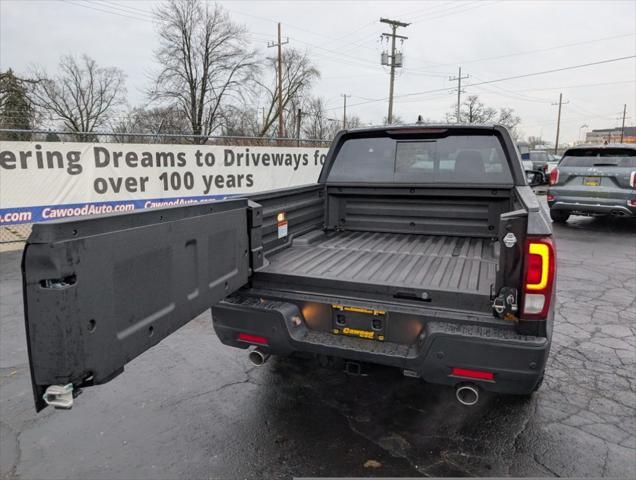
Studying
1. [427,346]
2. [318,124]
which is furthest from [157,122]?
[427,346]

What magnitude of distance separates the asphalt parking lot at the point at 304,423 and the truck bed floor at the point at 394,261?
736 millimetres

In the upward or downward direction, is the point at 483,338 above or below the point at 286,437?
above

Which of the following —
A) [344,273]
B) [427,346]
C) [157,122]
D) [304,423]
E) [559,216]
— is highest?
[157,122]

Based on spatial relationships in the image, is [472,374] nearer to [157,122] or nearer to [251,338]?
[251,338]

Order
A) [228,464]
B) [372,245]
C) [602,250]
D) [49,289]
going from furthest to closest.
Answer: [602,250] → [372,245] → [228,464] → [49,289]

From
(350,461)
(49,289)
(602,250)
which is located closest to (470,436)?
(350,461)

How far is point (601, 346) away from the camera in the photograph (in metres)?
4.20

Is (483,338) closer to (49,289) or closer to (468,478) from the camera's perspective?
Answer: (468,478)

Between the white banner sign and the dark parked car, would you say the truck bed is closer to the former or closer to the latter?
the white banner sign

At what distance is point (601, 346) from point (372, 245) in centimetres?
248

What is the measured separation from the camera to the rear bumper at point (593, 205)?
9625 millimetres

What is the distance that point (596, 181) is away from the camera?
32.7ft

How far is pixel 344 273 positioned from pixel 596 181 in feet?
31.2

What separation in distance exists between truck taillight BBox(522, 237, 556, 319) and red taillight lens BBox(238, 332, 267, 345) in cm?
161
